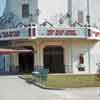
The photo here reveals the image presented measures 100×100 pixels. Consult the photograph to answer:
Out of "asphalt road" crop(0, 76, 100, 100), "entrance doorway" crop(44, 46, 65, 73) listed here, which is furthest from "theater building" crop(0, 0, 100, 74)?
"asphalt road" crop(0, 76, 100, 100)

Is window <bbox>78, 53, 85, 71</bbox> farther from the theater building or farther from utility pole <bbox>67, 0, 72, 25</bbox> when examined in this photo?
utility pole <bbox>67, 0, 72, 25</bbox>

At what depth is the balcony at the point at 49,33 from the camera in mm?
44344

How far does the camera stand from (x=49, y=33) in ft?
147

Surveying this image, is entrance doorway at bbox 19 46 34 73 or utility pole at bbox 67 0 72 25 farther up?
utility pole at bbox 67 0 72 25

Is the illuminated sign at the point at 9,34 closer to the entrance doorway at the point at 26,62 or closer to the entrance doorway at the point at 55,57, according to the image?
the entrance doorway at the point at 26,62

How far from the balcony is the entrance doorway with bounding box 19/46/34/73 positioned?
16.2ft

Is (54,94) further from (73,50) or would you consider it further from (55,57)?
(55,57)

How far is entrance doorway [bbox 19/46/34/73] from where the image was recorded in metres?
49.8

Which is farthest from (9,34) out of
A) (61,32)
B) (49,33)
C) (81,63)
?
(81,63)

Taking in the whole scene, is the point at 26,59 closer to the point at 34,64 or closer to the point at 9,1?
the point at 34,64

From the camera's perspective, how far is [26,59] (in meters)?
50.4

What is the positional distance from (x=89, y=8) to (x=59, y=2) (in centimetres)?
408

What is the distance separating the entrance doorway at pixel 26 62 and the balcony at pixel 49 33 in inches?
194

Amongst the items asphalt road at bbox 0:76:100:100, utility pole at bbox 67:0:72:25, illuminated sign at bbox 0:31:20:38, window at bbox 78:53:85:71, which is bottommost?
asphalt road at bbox 0:76:100:100
